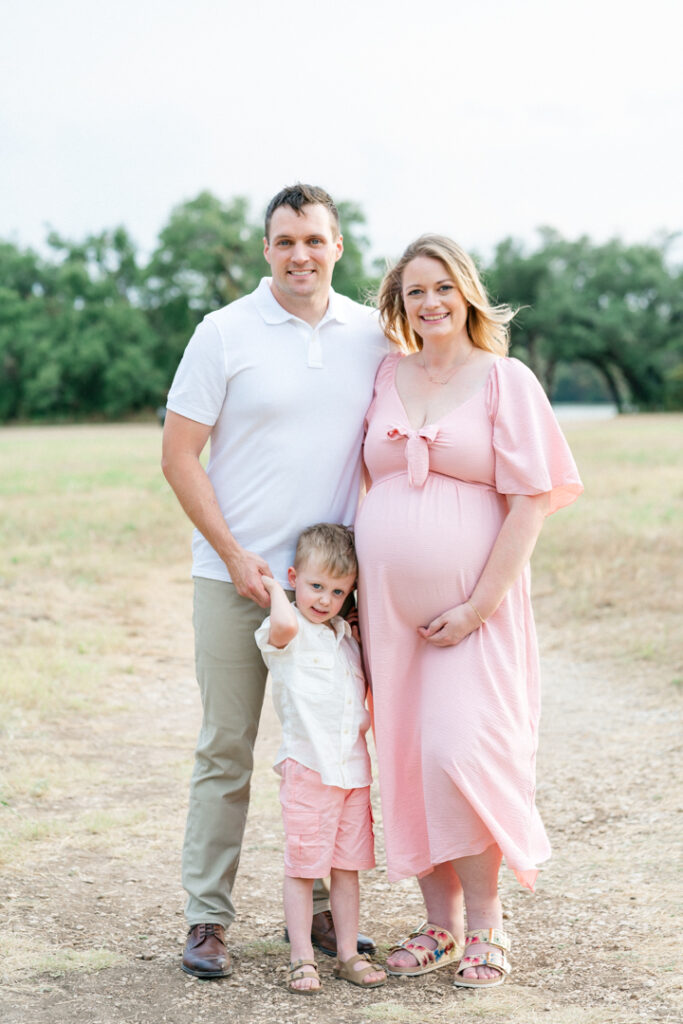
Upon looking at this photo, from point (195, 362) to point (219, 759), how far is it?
1.28 meters

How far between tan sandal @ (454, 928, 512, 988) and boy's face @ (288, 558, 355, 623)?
1.10 m

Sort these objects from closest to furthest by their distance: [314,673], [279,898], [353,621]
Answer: [314,673]
[353,621]
[279,898]

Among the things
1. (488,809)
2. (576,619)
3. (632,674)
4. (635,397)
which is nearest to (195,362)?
(488,809)

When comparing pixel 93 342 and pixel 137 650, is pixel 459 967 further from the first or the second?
pixel 93 342

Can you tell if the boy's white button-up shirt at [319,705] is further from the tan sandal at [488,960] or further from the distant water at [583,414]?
the distant water at [583,414]

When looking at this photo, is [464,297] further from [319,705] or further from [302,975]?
[302,975]

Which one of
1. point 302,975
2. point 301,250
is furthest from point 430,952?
point 301,250

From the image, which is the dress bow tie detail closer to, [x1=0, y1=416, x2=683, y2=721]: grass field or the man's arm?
the man's arm

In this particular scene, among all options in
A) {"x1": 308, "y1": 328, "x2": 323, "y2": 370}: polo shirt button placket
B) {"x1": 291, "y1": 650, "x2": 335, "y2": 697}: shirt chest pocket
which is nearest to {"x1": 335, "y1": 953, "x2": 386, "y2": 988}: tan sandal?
{"x1": 291, "y1": 650, "x2": 335, "y2": 697}: shirt chest pocket

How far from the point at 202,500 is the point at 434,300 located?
958mm

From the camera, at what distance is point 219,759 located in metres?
3.68

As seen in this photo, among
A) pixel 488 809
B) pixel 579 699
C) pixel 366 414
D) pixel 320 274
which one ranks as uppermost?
pixel 320 274

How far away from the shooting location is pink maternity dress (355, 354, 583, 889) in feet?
11.4

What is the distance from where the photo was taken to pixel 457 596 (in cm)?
350
